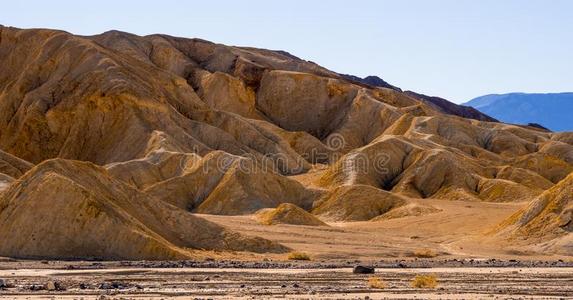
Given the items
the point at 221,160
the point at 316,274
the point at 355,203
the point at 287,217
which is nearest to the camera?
the point at 316,274

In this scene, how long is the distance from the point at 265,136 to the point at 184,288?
70.9 meters

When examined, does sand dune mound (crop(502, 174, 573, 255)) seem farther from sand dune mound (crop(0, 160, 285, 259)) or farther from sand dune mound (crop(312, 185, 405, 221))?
sand dune mound (crop(312, 185, 405, 221))

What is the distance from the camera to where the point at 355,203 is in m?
71.5

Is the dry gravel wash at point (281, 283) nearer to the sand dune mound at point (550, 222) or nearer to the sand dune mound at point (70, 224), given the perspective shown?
the sand dune mound at point (70, 224)

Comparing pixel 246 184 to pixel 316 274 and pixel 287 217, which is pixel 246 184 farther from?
pixel 316 274

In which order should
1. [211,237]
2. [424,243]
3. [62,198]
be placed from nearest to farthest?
[62,198] → [211,237] → [424,243]

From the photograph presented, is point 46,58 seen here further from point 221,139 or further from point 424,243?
point 424,243

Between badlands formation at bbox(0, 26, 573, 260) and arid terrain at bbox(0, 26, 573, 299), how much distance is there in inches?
5.1

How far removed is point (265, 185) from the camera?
241 feet

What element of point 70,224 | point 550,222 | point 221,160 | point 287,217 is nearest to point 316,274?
point 70,224

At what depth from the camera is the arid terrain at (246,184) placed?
31922 mm

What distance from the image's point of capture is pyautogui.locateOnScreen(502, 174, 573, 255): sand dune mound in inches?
1825

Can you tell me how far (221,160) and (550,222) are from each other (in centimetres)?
3128

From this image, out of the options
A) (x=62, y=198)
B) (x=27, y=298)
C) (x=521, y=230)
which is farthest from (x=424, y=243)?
(x=27, y=298)
